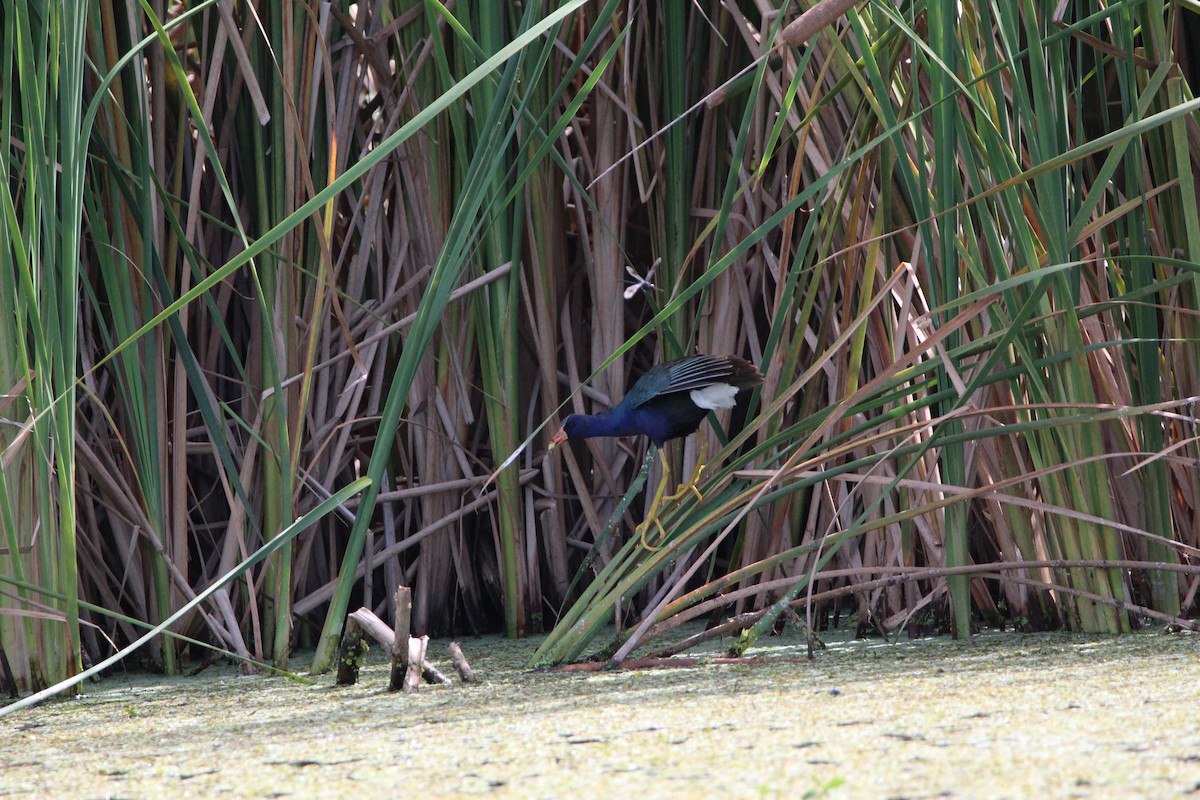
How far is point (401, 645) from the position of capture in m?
1.63

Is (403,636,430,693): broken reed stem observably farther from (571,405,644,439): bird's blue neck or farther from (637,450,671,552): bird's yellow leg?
(571,405,644,439): bird's blue neck

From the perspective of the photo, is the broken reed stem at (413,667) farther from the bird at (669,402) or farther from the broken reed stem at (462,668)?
the bird at (669,402)

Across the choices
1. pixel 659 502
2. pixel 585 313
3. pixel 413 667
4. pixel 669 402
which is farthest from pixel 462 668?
pixel 585 313

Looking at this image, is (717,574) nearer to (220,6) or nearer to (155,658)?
(155,658)

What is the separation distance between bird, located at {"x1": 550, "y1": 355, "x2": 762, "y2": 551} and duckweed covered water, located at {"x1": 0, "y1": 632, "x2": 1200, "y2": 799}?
58 centimetres

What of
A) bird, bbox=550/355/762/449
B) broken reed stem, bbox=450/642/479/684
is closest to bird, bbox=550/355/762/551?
bird, bbox=550/355/762/449

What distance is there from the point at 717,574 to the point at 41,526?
1.30 m

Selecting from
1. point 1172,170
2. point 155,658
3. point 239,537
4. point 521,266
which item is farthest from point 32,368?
point 1172,170

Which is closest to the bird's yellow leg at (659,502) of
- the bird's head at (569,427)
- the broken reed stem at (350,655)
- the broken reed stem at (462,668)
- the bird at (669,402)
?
the bird at (669,402)

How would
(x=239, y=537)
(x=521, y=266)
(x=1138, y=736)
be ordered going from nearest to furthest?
(x=1138, y=736), (x=239, y=537), (x=521, y=266)

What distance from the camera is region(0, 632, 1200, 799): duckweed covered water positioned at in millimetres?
988

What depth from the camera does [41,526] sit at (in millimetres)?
1727

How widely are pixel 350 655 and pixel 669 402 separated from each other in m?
0.77

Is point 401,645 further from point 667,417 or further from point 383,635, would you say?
point 667,417
